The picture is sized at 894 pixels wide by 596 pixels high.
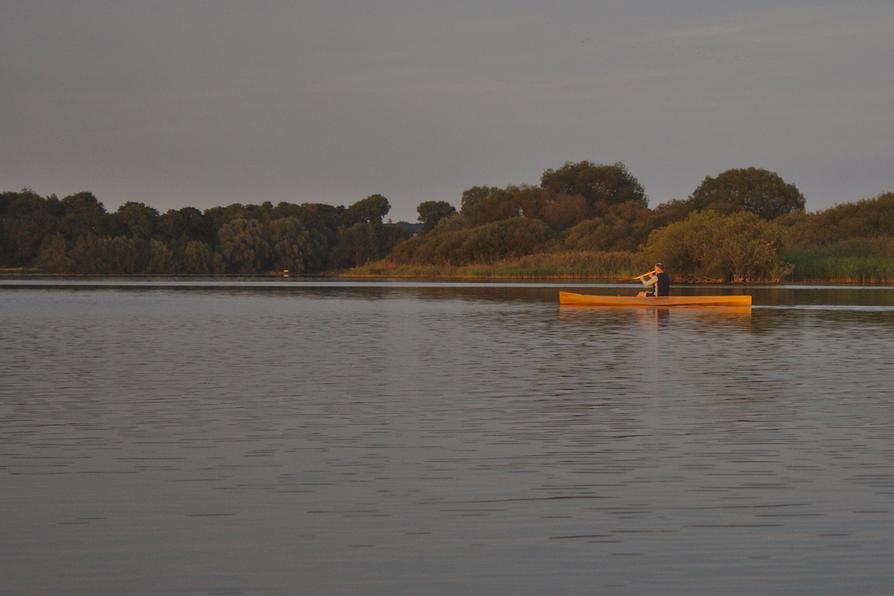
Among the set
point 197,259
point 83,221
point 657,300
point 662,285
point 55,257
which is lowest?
point 657,300

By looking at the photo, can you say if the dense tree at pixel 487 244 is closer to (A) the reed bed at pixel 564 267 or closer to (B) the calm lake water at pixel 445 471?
(A) the reed bed at pixel 564 267

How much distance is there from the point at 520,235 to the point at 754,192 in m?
23.1

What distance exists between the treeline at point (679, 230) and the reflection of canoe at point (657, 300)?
94.3 ft

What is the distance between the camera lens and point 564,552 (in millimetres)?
9047

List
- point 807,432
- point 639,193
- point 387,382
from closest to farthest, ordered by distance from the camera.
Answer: point 807,432 < point 387,382 < point 639,193

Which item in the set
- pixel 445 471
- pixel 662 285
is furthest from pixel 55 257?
pixel 445 471

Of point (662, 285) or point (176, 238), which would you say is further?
point (176, 238)

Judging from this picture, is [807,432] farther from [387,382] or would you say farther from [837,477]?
[387,382]

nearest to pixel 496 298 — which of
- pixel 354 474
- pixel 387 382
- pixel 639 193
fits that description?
pixel 387 382

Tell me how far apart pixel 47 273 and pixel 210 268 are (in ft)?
53.7

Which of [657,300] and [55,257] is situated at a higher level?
[55,257]

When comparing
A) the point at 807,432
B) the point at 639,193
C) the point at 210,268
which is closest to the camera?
the point at 807,432

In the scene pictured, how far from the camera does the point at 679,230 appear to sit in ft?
253

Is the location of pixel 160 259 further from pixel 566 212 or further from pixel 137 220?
pixel 566 212
